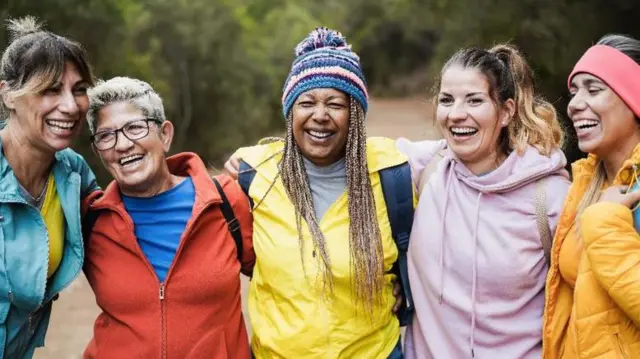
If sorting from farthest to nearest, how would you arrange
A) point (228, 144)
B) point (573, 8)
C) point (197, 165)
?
point (228, 144) → point (573, 8) → point (197, 165)

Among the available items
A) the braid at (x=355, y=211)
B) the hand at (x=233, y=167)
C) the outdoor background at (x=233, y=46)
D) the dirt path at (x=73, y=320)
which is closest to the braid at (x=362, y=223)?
the braid at (x=355, y=211)

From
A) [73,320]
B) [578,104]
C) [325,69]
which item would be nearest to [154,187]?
[325,69]

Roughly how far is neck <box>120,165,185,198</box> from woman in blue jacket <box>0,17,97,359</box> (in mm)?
238

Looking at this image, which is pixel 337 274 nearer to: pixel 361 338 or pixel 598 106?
pixel 361 338

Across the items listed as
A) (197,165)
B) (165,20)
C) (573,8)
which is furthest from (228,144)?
(197,165)

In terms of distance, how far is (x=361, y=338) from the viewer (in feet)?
11.6

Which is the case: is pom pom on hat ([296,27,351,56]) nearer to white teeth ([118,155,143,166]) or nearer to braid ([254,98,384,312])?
braid ([254,98,384,312])

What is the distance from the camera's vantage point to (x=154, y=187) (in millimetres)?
3699

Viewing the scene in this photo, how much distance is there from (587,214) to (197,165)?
1837mm

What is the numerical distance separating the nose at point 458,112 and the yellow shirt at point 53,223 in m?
1.80

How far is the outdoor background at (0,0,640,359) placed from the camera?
413 inches

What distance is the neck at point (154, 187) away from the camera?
3.67 m

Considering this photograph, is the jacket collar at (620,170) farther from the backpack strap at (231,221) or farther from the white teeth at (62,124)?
the white teeth at (62,124)

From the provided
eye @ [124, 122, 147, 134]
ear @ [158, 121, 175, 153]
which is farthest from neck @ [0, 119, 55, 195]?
ear @ [158, 121, 175, 153]
